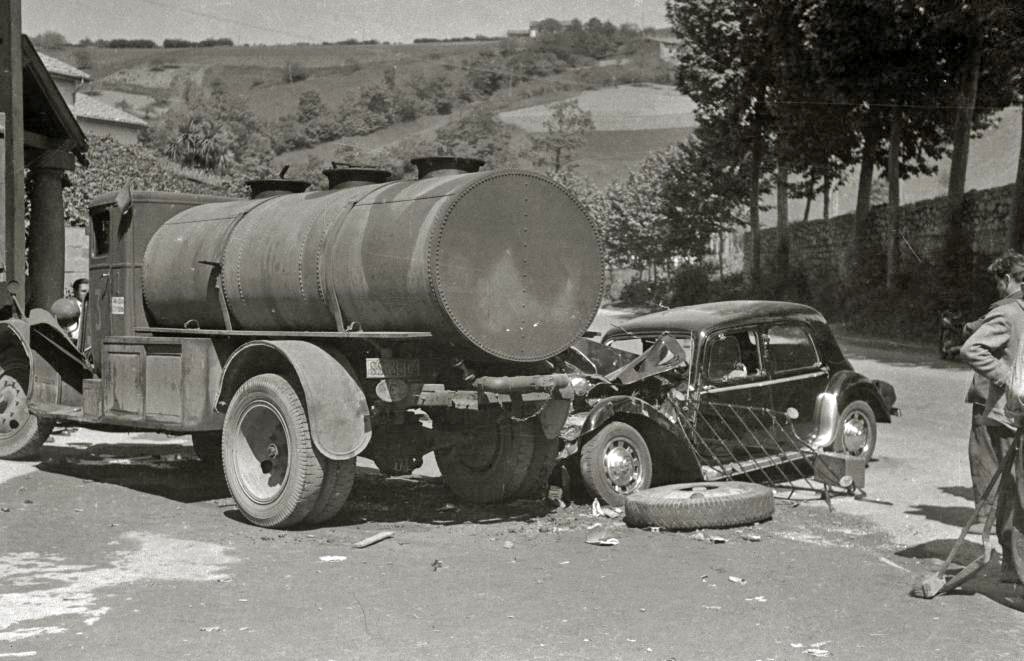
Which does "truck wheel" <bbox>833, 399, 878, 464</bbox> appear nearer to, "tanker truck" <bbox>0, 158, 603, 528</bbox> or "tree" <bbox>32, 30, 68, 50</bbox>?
"tanker truck" <bbox>0, 158, 603, 528</bbox>

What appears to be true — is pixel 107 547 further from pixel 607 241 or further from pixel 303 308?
pixel 607 241

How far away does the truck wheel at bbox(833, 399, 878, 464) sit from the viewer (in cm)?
1067

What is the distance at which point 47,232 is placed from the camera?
57.9 ft

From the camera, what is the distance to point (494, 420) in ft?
29.1

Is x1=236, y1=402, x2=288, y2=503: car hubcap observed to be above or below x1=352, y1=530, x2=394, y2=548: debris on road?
above

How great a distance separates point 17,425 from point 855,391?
8617 millimetres

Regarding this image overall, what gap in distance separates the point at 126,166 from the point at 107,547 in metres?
32.9

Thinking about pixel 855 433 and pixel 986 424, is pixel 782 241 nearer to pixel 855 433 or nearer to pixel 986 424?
pixel 855 433

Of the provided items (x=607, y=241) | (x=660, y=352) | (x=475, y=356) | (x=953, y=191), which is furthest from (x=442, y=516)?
(x=607, y=241)

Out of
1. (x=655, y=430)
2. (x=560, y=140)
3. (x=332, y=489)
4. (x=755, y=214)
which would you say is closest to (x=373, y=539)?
(x=332, y=489)

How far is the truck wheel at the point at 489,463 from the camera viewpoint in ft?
31.0

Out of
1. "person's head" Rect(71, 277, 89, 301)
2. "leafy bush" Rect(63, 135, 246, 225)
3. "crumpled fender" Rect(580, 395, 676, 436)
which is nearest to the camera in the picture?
"crumpled fender" Rect(580, 395, 676, 436)

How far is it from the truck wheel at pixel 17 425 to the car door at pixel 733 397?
21.9ft

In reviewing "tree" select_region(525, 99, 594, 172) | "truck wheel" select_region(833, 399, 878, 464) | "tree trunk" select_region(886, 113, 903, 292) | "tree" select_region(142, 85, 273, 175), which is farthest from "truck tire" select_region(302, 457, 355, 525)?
"tree" select_region(525, 99, 594, 172)
